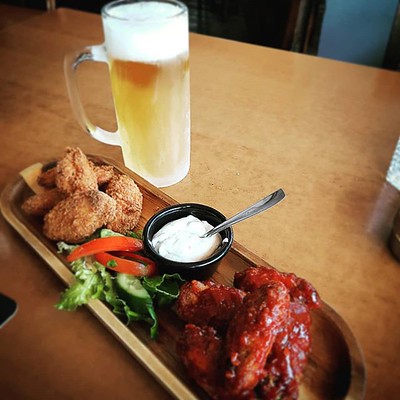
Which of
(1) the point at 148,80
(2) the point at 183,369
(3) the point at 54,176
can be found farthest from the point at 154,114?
(2) the point at 183,369

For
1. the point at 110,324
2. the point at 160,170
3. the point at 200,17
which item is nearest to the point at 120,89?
the point at 160,170

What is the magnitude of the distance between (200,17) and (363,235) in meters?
4.00

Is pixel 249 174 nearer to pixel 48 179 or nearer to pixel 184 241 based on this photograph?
pixel 184 241

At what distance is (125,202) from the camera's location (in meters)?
0.98

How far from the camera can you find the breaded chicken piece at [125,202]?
0.94 metres

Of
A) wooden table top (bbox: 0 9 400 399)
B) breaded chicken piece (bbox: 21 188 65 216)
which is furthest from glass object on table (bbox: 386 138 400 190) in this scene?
breaded chicken piece (bbox: 21 188 65 216)

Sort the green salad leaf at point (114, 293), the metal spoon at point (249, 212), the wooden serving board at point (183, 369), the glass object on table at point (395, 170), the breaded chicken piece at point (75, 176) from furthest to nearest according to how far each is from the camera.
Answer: the glass object on table at point (395, 170) → the breaded chicken piece at point (75, 176) → the metal spoon at point (249, 212) → the green salad leaf at point (114, 293) → the wooden serving board at point (183, 369)

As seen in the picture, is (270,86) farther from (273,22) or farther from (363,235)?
(273,22)

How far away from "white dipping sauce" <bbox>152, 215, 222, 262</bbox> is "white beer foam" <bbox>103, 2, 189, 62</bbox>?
39 centimetres

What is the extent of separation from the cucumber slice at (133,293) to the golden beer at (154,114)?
383 mm

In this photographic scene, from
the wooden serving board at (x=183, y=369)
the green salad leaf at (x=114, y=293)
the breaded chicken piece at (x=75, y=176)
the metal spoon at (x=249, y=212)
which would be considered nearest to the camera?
the wooden serving board at (x=183, y=369)

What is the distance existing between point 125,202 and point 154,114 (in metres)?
0.23

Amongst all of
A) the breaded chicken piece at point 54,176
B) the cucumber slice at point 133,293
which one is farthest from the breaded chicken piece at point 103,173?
the cucumber slice at point 133,293

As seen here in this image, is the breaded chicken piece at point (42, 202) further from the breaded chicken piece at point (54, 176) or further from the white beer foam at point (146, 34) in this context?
the white beer foam at point (146, 34)
